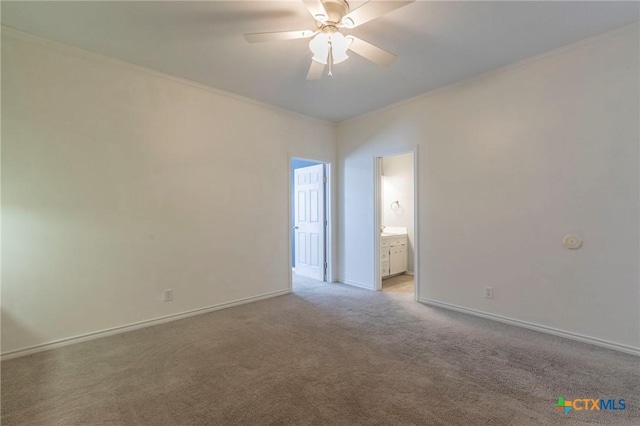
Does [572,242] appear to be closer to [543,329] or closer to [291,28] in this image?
[543,329]

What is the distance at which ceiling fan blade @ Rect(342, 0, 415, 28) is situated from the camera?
5.63 ft

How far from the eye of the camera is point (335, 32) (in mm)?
2123

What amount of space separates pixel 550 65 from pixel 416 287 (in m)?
2.80

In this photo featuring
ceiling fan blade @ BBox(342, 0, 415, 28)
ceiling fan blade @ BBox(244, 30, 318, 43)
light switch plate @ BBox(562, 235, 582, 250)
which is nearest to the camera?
ceiling fan blade @ BBox(342, 0, 415, 28)

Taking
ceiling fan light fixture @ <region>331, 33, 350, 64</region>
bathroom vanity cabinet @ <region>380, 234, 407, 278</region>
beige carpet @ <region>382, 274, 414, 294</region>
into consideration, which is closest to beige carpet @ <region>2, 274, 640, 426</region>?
beige carpet @ <region>382, 274, 414, 294</region>

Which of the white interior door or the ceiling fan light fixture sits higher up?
the ceiling fan light fixture

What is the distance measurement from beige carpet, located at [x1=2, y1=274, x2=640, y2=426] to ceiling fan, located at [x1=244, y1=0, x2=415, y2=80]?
2389 millimetres

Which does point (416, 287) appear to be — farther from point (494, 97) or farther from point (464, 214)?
point (494, 97)

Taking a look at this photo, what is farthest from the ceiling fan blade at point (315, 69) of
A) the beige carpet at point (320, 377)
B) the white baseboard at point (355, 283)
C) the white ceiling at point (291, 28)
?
the white baseboard at point (355, 283)

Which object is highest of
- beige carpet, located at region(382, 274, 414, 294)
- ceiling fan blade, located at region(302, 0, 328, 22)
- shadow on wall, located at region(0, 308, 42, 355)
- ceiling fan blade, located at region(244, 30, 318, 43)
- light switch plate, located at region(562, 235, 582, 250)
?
ceiling fan blade, located at region(302, 0, 328, 22)

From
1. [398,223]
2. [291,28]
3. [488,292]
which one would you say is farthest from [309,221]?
[291,28]

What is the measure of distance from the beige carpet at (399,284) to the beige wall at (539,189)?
0.64 metres

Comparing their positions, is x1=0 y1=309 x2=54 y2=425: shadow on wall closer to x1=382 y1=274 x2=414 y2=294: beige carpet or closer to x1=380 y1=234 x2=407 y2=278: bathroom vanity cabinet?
x1=382 y1=274 x2=414 y2=294: beige carpet

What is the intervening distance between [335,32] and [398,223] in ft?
14.3
